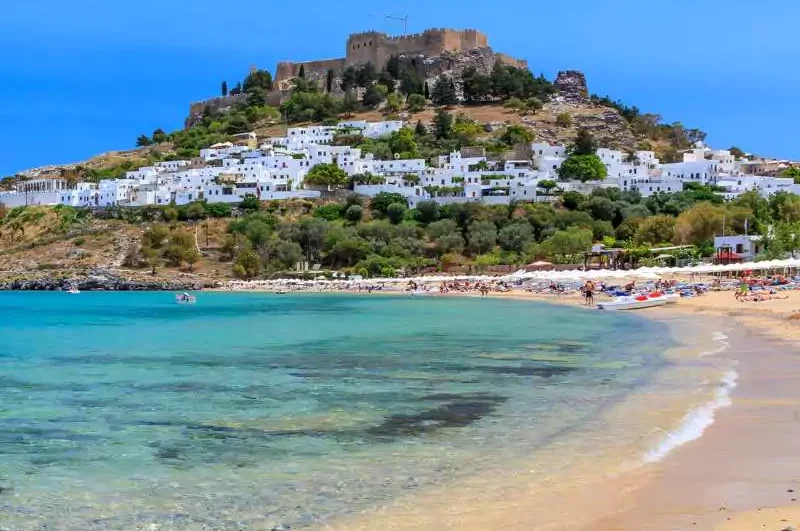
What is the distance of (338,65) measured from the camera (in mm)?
100500

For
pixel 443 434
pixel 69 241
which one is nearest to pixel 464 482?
pixel 443 434

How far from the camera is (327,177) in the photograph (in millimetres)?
71875

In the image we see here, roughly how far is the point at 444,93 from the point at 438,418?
82.1 m

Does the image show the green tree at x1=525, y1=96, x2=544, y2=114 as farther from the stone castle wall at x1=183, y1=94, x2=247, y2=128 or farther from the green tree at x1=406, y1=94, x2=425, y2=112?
the stone castle wall at x1=183, y1=94, x2=247, y2=128

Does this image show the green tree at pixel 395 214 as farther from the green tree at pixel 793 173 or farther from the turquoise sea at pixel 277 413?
the turquoise sea at pixel 277 413

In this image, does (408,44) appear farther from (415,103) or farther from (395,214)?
(395,214)

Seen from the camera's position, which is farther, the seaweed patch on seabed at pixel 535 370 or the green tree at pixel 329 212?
the green tree at pixel 329 212

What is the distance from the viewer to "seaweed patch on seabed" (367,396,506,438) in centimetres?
1069

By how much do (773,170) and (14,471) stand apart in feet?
263

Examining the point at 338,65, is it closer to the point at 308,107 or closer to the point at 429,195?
the point at 308,107

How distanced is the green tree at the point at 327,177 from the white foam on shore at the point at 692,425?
60.1m

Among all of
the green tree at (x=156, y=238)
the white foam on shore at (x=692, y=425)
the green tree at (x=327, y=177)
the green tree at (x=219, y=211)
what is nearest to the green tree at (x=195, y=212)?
the green tree at (x=219, y=211)

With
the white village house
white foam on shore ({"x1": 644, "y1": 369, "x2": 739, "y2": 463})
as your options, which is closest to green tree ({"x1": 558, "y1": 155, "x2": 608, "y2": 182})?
the white village house

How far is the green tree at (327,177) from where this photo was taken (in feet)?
236
